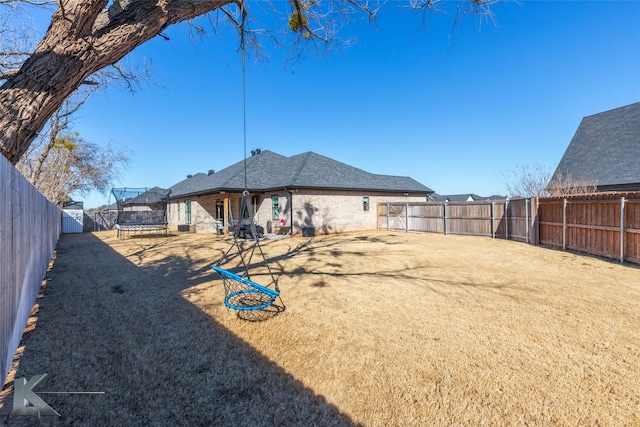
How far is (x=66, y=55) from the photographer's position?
2.49 m

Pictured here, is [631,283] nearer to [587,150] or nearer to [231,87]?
[231,87]

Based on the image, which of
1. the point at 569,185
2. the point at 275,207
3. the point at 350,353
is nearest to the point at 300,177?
the point at 275,207

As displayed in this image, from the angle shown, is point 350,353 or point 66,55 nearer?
point 66,55

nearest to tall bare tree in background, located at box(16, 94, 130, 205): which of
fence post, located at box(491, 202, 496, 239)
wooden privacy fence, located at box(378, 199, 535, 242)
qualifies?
wooden privacy fence, located at box(378, 199, 535, 242)

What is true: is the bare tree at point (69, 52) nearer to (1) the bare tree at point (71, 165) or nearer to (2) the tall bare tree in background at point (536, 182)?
(1) the bare tree at point (71, 165)

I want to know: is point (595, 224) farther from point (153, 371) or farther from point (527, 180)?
point (527, 180)

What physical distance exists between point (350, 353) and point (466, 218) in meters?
14.9

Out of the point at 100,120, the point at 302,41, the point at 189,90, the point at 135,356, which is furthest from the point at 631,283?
the point at 100,120

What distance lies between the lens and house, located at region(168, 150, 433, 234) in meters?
16.9

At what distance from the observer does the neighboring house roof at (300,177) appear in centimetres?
1725

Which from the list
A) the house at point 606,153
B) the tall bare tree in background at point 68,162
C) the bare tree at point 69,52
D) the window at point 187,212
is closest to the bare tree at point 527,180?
the house at point 606,153

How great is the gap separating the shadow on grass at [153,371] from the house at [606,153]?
19.8 m

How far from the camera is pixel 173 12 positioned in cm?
306

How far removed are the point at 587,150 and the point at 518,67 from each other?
1056 centimetres
